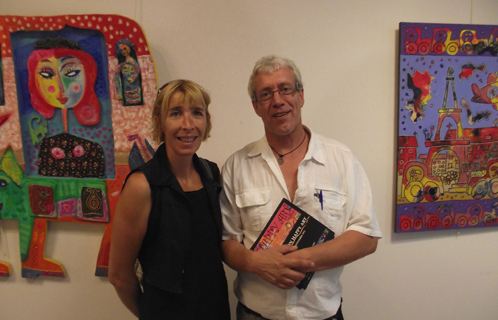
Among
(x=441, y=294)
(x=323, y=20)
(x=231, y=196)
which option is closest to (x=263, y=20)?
(x=323, y=20)

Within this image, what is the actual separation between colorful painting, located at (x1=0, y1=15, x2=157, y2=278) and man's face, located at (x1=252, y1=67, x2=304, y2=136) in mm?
636

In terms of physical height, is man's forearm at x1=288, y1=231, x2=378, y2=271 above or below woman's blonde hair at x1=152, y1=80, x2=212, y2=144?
below

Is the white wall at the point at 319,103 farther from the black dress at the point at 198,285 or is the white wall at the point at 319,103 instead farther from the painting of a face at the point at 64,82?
the black dress at the point at 198,285

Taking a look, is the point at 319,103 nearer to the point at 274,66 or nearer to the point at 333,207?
the point at 274,66

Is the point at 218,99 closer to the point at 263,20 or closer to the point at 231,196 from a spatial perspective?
the point at 263,20

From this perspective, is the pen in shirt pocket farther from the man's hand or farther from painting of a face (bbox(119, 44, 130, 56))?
painting of a face (bbox(119, 44, 130, 56))

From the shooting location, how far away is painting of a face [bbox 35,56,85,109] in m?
1.41

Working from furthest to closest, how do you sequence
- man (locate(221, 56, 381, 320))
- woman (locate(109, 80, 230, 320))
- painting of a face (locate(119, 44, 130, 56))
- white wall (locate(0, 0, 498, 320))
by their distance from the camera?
white wall (locate(0, 0, 498, 320)), painting of a face (locate(119, 44, 130, 56)), man (locate(221, 56, 381, 320)), woman (locate(109, 80, 230, 320))

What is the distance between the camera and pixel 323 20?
152 centimetres

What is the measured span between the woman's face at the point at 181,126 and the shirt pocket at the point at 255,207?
0.99ft

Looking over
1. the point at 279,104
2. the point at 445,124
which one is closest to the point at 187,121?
the point at 279,104

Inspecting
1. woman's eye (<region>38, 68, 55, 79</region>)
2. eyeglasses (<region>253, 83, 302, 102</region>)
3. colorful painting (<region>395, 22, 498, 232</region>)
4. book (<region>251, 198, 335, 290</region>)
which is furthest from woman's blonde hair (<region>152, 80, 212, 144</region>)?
colorful painting (<region>395, 22, 498, 232</region>)

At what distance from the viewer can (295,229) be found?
102 centimetres

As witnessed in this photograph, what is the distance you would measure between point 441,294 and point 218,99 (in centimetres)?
185
